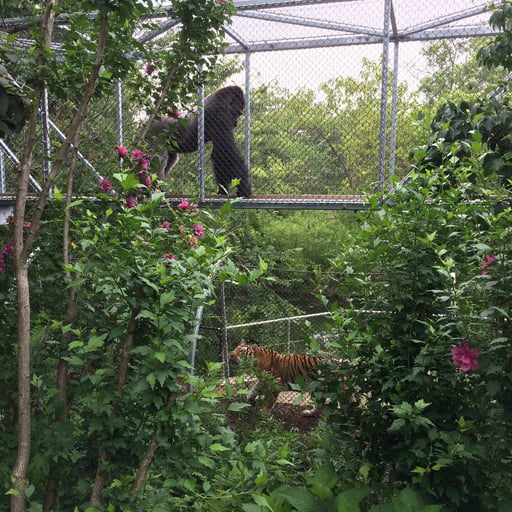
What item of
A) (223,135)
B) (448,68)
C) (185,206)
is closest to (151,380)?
(185,206)

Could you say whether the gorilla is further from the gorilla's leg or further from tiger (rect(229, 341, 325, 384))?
tiger (rect(229, 341, 325, 384))

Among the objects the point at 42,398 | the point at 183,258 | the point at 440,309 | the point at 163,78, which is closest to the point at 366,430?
the point at 440,309

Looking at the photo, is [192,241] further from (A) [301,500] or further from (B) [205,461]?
(A) [301,500]

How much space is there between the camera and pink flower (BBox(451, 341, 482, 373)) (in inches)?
83.6

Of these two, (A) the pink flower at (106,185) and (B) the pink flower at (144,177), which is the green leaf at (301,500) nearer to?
(B) the pink flower at (144,177)

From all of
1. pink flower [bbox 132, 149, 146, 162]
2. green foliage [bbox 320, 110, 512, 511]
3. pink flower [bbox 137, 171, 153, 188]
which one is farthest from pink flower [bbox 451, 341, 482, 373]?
pink flower [bbox 132, 149, 146, 162]

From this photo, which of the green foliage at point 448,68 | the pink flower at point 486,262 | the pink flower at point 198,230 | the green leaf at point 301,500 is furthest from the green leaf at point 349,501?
the green foliage at point 448,68

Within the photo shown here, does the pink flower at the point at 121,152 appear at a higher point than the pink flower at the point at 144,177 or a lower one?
higher

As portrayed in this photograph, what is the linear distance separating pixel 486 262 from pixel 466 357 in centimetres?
36

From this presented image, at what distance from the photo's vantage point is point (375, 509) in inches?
82.2

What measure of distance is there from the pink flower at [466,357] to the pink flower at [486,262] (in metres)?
0.28

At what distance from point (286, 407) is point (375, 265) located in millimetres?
3423

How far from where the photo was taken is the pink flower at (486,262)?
2156mm

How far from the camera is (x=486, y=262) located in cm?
219
